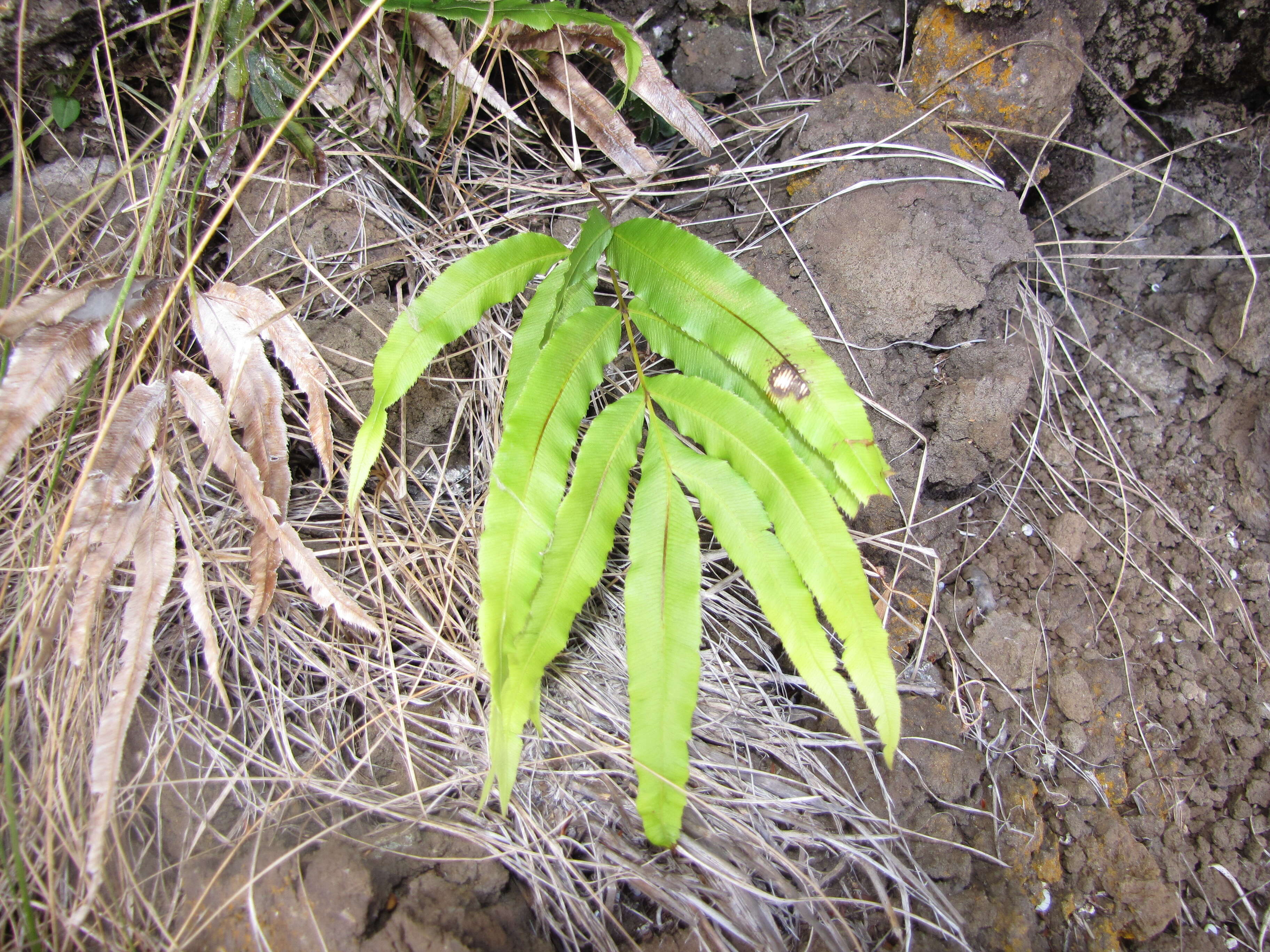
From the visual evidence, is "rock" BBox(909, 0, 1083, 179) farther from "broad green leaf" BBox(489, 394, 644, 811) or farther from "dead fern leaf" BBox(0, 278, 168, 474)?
"dead fern leaf" BBox(0, 278, 168, 474)

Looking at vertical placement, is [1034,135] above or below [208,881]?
above

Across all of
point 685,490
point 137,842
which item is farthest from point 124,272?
point 685,490

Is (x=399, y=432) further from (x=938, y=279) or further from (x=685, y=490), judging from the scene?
(x=938, y=279)

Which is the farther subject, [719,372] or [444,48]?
[444,48]

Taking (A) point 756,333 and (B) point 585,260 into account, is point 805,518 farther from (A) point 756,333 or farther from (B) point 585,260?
(B) point 585,260

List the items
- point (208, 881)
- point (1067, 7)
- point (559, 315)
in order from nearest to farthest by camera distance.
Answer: point (208, 881) → point (559, 315) → point (1067, 7)

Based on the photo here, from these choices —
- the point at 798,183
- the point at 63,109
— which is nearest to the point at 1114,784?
the point at 798,183
